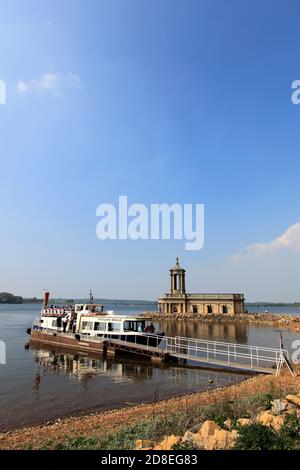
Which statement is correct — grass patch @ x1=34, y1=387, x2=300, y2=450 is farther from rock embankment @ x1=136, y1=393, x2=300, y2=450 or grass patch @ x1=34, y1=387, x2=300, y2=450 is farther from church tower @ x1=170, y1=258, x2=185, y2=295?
church tower @ x1=170, y1=258, x2=185, y2=295

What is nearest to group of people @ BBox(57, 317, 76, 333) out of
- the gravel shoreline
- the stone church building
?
the gravel shoreline

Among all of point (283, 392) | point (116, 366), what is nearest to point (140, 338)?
point (116, 366)

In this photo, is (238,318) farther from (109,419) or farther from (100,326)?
(109,419)

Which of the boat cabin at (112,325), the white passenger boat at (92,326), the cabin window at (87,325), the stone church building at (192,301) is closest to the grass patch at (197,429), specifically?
the white passenger boat at (92,326)

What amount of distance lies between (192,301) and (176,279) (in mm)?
8037

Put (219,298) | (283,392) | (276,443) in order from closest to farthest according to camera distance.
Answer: (276,443), (283,392), (219,298)

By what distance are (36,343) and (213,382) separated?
26.7 m

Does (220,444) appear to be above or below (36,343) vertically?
above

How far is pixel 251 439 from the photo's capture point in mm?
8469

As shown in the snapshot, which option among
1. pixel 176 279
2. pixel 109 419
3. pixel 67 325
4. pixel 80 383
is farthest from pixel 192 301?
pixel 109 419

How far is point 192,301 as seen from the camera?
9906 cm

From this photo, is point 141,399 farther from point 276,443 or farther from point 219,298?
point 219,298

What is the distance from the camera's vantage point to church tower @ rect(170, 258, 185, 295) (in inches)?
3947

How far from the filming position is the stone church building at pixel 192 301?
95.3 meters
